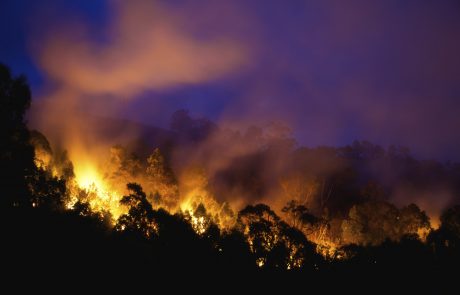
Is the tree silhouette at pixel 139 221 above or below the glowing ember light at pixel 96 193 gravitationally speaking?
below

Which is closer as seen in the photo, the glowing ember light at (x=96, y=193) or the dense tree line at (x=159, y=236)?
the dense tree line at (x=159, y=236)

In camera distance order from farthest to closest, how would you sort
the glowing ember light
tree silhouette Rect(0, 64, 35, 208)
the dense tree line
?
1. the glowing ember light
2. tree silhouette Rect(0, 64, 35, 208)
3. the dense tree line

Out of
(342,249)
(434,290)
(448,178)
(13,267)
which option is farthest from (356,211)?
(448,178)

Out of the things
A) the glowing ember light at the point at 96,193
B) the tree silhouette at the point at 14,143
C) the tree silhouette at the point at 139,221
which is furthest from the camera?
the glowing ember light at the point at 96,193

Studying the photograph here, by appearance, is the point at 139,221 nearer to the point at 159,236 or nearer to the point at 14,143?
the point at 159,236

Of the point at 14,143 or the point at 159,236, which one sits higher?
the point at 14,143

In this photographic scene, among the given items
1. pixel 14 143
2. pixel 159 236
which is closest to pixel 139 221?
pixel 159 236

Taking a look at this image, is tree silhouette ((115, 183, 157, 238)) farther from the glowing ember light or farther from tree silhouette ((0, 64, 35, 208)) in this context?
tree silhouette ((0, 64, 35, 208))

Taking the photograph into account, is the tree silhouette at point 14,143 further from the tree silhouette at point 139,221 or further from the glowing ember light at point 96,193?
the tree silhouette at point 139,221

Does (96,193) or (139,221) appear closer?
(139,221)

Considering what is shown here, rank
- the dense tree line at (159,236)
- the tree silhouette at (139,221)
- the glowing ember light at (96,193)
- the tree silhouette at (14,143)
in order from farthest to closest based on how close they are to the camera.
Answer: the glowing ember light at (96,193), the tree silhouette at (139,221), the tree silhouette at (14,143), the dense tree line at (159,236)

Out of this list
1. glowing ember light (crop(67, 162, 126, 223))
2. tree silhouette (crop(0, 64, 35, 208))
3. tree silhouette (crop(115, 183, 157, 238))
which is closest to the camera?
tree silhouette (crop(0, 64, 35, 208))

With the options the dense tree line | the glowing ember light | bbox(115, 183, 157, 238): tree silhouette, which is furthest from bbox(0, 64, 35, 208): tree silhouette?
bbox(115, 183, 157, 238): tree silhouette

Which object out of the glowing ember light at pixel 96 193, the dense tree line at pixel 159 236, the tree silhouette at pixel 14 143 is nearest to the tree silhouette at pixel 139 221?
the dense tree line at pixel 159 236
